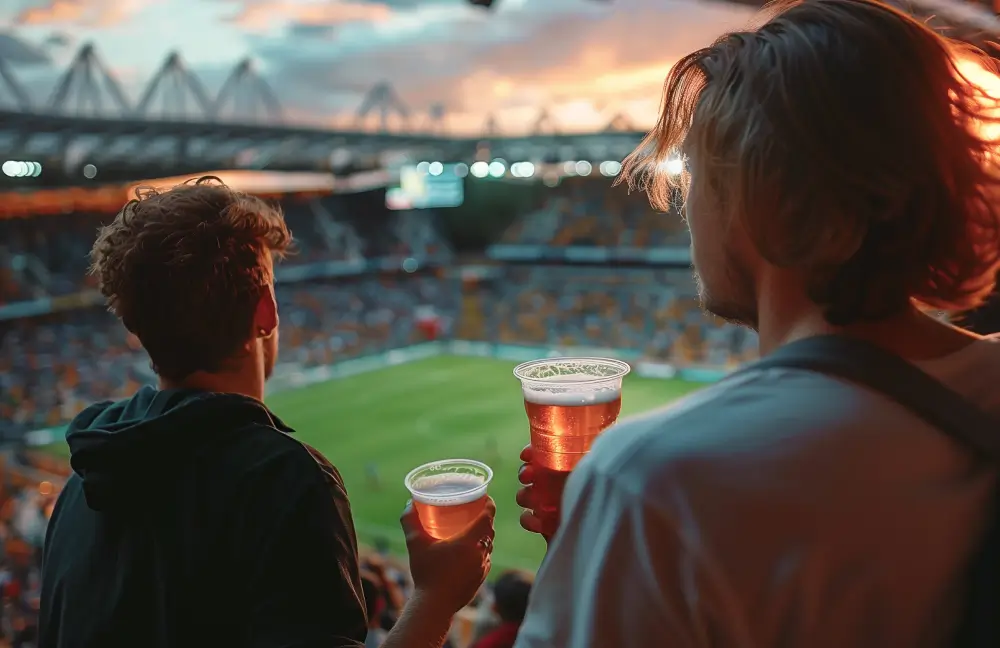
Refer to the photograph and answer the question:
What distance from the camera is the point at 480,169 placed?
942 inches

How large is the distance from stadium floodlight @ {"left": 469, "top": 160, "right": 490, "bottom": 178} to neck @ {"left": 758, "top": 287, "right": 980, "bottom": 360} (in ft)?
Answer: 72.4

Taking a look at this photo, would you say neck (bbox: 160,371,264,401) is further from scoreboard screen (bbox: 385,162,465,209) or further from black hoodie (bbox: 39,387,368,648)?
scoreboard screen (bbox: 385,162,465,209)

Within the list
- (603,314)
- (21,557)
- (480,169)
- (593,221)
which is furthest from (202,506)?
(480,169)

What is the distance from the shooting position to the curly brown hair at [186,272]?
127 cm

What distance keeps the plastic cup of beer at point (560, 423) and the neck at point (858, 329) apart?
382mm

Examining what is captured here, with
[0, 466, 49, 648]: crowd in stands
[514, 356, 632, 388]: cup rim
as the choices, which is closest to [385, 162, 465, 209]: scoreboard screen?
[0, 466, 49, 648]: crowd in stands

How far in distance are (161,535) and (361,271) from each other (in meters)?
22.5

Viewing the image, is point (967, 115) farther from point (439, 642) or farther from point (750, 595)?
point (439, 642)

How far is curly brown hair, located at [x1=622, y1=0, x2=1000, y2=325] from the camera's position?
71cm

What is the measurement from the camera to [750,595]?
2.07 feet

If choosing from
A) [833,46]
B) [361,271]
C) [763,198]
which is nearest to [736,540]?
[763,198]

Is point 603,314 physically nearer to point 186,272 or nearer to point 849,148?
point 186,272

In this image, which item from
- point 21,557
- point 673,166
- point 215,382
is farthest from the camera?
point 21,557

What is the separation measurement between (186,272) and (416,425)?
1245cm
